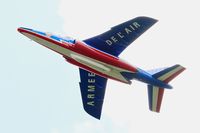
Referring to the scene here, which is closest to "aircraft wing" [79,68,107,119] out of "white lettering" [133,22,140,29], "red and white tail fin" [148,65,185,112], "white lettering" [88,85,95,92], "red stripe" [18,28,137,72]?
"white lettering" [88,85,95,92]

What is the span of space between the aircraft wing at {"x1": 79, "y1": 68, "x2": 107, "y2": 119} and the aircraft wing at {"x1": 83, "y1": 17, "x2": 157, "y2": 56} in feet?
15.2

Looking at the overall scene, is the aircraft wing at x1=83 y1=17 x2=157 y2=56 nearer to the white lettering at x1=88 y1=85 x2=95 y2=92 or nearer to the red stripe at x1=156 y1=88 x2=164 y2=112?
the white lettering at x1=88 y1=85 x2=95 y2=92

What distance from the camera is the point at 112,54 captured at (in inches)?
2175

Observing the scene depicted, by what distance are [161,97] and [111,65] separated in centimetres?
634

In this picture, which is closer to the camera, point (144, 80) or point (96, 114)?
point (144, 80)

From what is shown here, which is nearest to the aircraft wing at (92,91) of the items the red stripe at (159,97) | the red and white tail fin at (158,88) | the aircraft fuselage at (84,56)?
the aircraft fuselage at (84,56)

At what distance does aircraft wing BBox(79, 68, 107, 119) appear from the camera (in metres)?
59.2

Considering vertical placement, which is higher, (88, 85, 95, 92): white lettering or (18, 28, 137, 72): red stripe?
(18, 28, 137, 72): red stripe

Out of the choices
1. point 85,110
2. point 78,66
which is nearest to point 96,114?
point 85,110

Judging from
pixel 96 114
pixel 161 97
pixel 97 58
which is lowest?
pixel 96 114

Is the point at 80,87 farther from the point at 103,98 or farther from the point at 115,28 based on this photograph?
the point at 115,28

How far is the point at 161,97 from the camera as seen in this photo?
5709cm

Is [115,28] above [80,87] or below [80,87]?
above

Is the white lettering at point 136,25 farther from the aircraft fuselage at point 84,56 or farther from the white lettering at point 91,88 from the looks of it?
the white lettering at point 91,88
